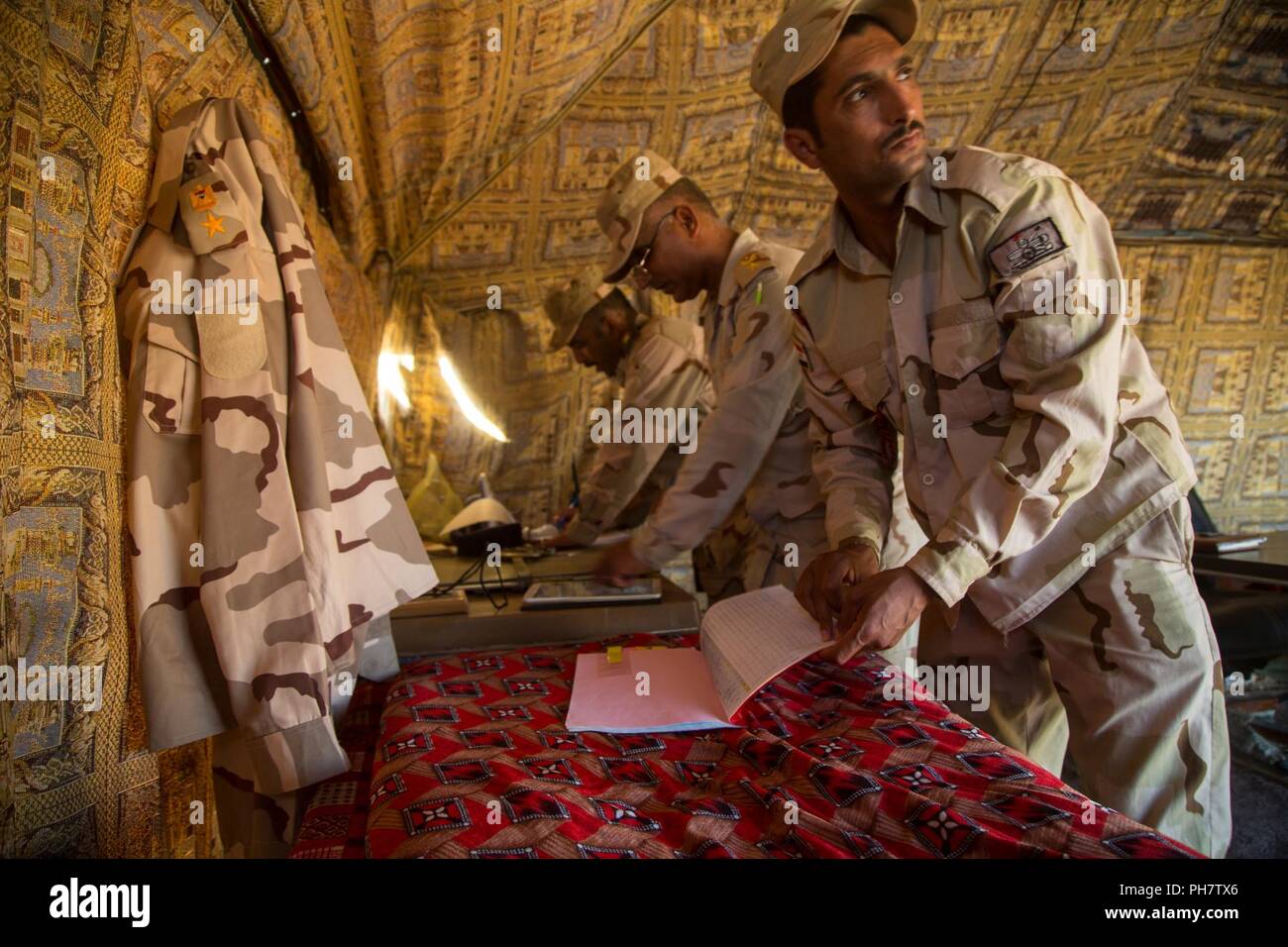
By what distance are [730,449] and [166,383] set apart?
3.87ft

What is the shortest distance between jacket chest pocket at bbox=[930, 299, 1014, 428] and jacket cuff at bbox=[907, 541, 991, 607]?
303 mm

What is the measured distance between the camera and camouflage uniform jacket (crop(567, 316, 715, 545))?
2777mm

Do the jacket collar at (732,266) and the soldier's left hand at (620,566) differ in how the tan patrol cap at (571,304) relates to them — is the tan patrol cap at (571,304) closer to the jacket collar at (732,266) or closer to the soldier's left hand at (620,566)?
the jacket collar at (732,266)

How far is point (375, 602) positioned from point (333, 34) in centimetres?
137

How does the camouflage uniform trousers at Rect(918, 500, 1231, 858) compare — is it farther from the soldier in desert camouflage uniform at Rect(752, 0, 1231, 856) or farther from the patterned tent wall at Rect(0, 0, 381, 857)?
the patterned tent wall at Rect(0, 0, 381, 857)

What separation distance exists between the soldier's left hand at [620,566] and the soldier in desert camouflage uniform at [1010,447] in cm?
58

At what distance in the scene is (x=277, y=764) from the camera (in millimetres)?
984

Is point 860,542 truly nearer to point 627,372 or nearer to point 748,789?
point 748,789

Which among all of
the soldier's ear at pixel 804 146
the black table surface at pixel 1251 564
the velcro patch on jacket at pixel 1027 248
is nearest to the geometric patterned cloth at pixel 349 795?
the velcro patch on jacket at pixel 1027 248

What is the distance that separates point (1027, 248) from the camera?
106cm

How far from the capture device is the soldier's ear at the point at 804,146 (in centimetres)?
137

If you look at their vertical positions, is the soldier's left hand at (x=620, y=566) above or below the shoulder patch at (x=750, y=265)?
below
